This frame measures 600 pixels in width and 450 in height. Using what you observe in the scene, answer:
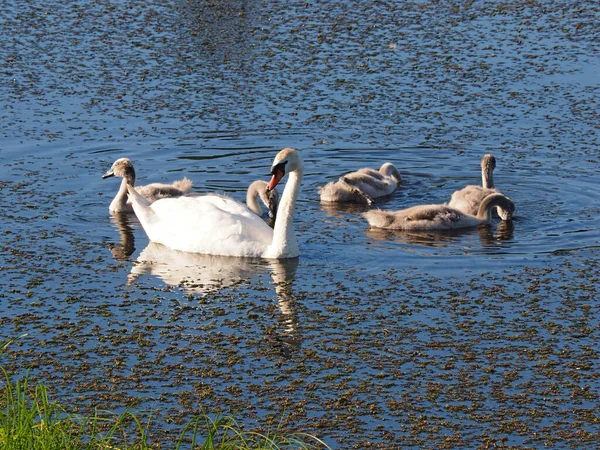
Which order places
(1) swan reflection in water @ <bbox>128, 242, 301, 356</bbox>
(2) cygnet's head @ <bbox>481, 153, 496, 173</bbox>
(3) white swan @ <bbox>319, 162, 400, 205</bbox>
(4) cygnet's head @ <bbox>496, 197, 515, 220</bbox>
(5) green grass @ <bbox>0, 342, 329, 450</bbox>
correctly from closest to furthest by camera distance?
(5) green grass @ <bbox>0, 342, 329, 450</bbox> → (1) swan reflection in water @ <bbox>128, 242, 301, 356</bbox> → (4) cygnet's head @ <bbox>496, 197, 515, 220</bbox> → (2) cygnet's head @ <bbox>481, 153, 496, 173</bbox> → (3) white swan @ <bbox>319, 162, 400, 205</bbox>

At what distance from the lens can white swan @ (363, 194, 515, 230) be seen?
34.5 feet

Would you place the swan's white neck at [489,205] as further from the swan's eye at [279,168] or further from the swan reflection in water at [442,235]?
the swan's eye at [279,168]

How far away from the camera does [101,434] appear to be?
647 centimetres

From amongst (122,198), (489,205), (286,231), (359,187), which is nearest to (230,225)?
(286,231)

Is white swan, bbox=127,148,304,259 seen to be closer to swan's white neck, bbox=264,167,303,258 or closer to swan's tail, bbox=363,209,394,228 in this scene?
swan's white neck, bbox=264,167,303,258

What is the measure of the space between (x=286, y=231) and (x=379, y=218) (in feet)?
3.82

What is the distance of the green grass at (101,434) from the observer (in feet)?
18.4

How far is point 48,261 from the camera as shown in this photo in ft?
31.2

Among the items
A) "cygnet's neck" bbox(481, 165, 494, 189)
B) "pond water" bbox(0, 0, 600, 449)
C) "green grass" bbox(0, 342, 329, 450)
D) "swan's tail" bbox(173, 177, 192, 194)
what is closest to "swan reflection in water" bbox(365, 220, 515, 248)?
"pond water" bbox(0, 0, 600, 449)

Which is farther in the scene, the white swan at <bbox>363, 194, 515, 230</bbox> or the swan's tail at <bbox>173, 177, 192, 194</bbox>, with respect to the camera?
the swan's tail at <bbox>173, 177, 192, 194</bbox>

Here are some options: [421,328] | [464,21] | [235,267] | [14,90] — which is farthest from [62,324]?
[464,21]

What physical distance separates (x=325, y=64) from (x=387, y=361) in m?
7.84

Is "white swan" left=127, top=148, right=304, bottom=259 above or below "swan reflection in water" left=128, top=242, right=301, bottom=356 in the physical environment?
above

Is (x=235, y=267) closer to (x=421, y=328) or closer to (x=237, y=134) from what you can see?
(x=421, y=328)
